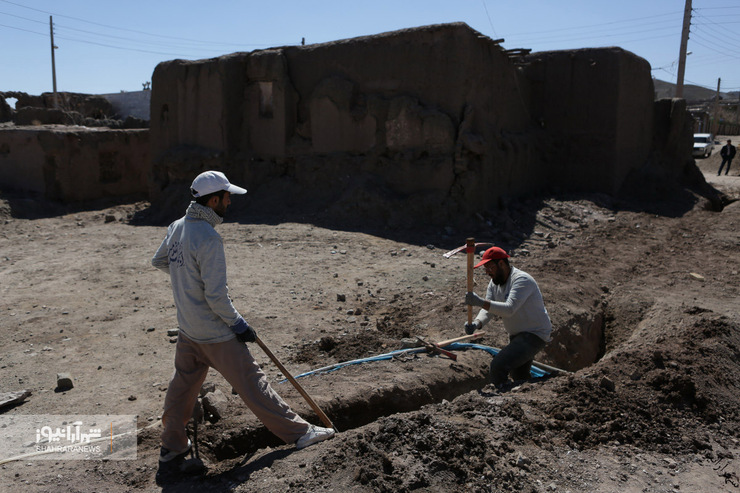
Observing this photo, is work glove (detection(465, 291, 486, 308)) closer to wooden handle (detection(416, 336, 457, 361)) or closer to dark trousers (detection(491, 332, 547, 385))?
dark trousers (detection(491, 332, 547, 385))

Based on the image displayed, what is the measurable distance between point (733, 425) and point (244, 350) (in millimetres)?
3423

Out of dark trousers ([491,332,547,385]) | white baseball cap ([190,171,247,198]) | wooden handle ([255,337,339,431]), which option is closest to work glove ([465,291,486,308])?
dark trousers ([491,332,547,385])

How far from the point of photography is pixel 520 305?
4.60 metres

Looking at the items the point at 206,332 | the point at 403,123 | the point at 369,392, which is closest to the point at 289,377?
the point at 206,332

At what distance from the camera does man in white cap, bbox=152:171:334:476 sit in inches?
132

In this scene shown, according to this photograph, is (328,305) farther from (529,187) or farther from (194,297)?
(529,187)

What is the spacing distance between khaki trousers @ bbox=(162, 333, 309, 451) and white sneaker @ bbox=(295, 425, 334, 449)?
0.11 feet

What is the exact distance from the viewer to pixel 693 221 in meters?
13.1

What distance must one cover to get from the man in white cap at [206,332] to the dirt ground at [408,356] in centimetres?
21

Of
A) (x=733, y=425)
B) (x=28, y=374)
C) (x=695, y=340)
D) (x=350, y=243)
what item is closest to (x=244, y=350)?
(x=28, y=374)

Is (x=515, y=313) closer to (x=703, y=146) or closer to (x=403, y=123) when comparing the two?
(x=403, y=123)

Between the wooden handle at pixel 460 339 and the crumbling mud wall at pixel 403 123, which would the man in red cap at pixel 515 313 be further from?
the crumbling mud wall at pixel 403 123

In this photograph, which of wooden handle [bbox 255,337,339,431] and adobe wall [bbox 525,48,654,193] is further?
adobe wall [bbox 525,48,654,193]

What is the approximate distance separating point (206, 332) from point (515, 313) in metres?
2.52
